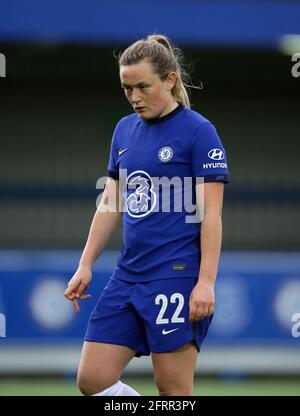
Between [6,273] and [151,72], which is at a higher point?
[151,72]

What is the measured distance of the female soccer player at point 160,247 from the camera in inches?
150

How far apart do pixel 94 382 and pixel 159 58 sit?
125 cm

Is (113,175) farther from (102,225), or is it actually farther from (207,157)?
(207,157)

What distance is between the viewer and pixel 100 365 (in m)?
3.83

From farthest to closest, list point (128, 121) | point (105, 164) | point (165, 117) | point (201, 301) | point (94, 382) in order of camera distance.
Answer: point (105, 164)
point (128, 121)
point (165, 117)
point (94, 382)
point (201, 301)

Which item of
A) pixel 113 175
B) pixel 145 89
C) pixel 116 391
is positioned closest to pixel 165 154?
pixel 145 89

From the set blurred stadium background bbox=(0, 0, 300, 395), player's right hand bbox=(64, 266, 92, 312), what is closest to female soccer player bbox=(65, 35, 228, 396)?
player's right hand bbox=(64, 266, 92, 312)

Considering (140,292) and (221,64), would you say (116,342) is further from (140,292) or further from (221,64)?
(221,64)

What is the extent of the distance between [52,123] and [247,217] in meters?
2.44

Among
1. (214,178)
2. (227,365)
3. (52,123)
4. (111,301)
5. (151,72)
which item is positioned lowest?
(227,365)

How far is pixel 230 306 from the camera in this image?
795 centimetres

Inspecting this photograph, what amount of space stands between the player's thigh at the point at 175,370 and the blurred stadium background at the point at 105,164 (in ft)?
12.3
